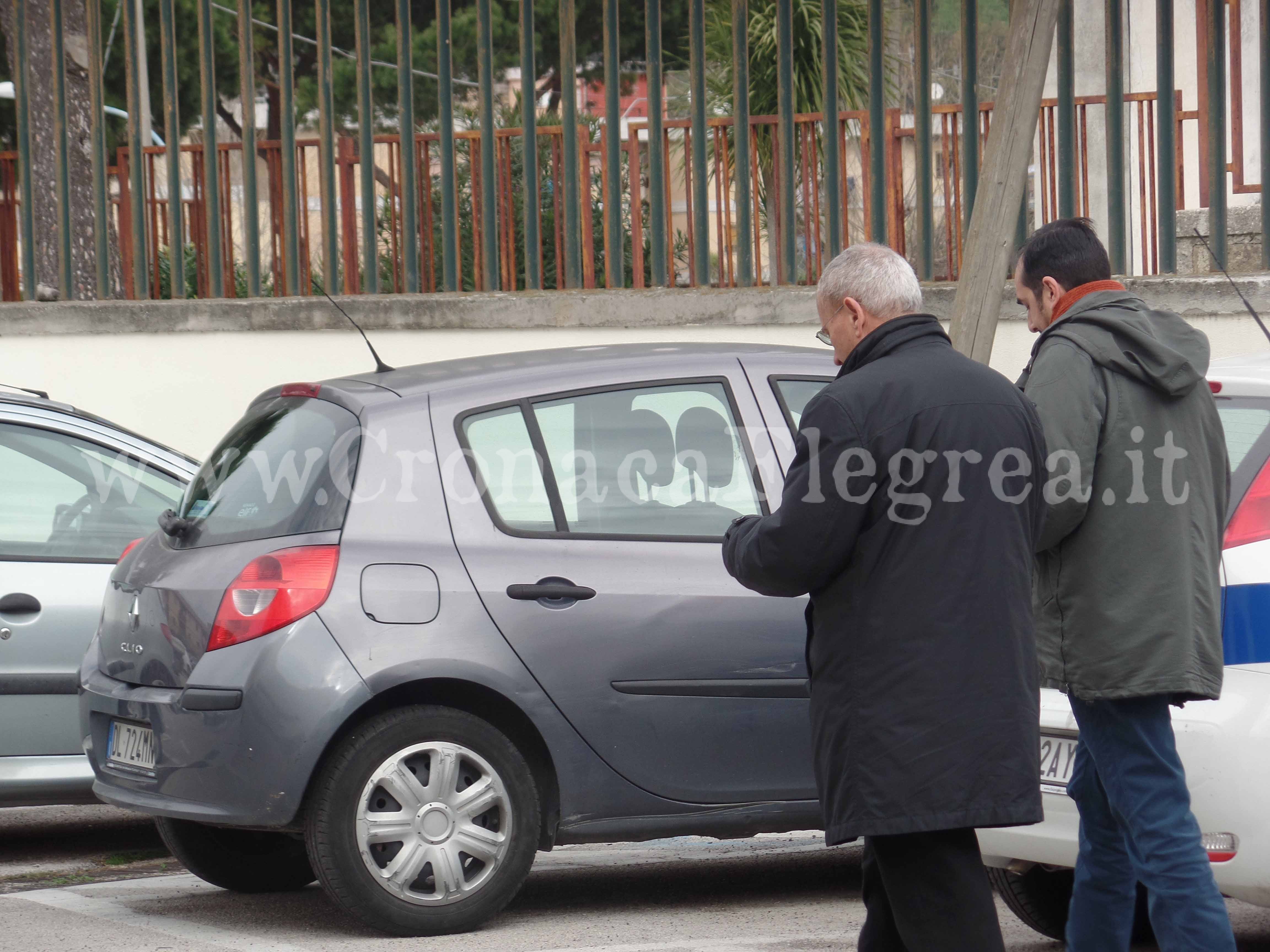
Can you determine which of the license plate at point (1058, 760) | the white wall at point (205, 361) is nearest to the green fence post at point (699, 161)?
the white wall at point (205, 361)

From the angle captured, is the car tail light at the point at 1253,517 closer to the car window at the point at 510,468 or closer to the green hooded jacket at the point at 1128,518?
the green hooded jacket at the point at 1128,518

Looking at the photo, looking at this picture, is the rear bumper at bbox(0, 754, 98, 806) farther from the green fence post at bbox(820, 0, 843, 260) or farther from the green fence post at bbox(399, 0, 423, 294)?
the green fence post at bbox(820, 0, 843, 260)

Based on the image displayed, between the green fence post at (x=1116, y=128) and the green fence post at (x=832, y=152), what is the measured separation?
1.45m

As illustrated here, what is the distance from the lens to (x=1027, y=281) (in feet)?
13.0

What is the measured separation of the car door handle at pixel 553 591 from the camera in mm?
4824

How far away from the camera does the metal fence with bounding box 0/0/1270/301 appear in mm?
9422

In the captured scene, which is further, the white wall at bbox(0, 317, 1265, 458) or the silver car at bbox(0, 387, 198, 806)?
the white wall at bbox(0, 317, 1265, 458)

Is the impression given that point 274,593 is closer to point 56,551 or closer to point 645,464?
point 645,464

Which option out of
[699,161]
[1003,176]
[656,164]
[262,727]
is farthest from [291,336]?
[262,727]

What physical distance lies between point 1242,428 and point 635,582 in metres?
1.67

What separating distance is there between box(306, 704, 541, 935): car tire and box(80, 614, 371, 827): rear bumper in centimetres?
11

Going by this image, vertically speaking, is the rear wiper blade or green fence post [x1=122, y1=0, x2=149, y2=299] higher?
green fence post [x1=122, y1=0, x2=149, y2=299]

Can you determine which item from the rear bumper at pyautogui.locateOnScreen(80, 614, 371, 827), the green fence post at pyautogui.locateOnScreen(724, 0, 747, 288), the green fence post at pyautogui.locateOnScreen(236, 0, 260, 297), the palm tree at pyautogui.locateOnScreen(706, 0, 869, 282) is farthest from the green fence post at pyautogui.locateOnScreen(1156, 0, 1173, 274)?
the rear bumper at pyautogui.locateOnScreen(80, 614, 371, 827)

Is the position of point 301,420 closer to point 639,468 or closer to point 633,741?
point 639,468
